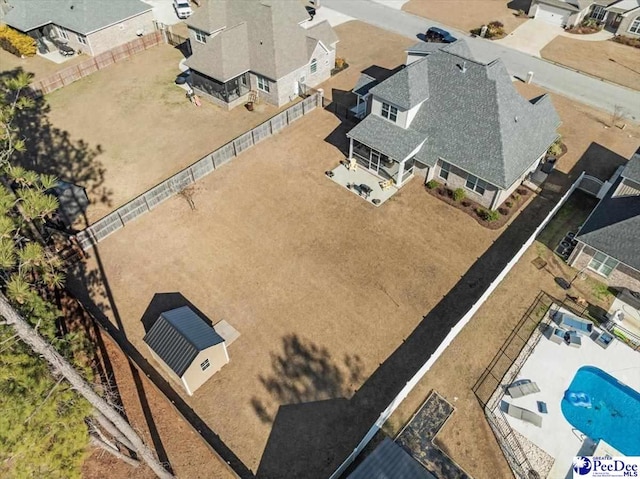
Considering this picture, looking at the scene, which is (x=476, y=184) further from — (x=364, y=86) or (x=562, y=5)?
(x=562, y=5)

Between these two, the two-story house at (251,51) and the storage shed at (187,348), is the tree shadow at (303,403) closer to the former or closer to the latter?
the storage shed at (187,348)

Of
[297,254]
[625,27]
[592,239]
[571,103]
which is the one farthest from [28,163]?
[625,27]

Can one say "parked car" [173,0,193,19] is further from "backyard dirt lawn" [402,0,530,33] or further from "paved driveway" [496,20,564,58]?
"paved driveway" [496,20,564,58]

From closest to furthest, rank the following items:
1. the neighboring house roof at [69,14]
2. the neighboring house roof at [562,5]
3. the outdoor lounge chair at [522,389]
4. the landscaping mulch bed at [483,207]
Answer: the outdoor lounge chair at [522,389]
the landscaping mulch bed at [483,207]
the neighboring house roof at [69,14]
the neighboring house roof at [562,5]

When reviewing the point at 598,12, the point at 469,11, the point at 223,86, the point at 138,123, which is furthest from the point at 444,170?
the point at 598,12

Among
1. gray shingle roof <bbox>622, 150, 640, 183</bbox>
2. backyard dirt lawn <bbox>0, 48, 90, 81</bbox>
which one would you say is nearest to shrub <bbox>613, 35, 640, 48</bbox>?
gray shingle roof <bbox>622, 150, 640, 183</bbox>

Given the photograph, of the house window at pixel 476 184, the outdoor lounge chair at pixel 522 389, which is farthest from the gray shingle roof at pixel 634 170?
the outdoor lounge chair at pixel 522 389

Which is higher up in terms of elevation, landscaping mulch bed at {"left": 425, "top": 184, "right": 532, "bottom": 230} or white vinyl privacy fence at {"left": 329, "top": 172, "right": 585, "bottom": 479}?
landscaping mulch bed at {"left": 425, "top": 184, "right": 532, "bottom": 230}
